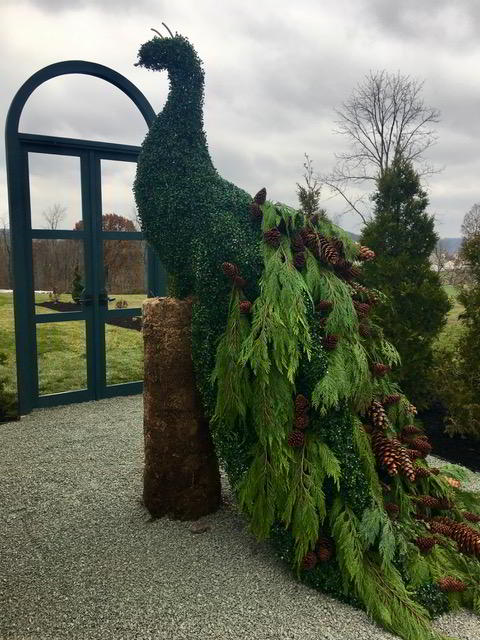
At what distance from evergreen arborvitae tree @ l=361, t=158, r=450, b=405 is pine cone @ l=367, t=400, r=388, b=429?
3246 millimetres

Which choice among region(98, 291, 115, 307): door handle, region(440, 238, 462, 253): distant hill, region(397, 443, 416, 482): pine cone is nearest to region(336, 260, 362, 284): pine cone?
region(397, 443, 416, 482): pine cone

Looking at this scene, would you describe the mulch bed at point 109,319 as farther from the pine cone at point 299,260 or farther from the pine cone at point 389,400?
the pine cone at point 389,400

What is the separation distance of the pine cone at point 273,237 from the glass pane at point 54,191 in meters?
4.13

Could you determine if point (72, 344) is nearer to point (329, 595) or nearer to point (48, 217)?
point (48, 217)

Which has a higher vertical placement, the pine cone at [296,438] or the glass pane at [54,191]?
the glass pane at [54,191]

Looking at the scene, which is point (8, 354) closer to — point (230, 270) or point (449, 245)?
point (230, 270)

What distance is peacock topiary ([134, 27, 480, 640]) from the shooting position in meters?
2.39

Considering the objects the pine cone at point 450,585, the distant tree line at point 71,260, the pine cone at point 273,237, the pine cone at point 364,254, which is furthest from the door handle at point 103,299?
the pine cone at point 450,585

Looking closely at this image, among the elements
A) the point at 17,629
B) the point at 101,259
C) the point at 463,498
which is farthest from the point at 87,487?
the point at 101,259

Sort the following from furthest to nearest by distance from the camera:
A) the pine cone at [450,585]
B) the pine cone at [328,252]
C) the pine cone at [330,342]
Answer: the pine cone at [328,252] → the pine cone at [330,342] → the pine cone at [450,585]

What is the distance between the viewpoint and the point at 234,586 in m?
2.51

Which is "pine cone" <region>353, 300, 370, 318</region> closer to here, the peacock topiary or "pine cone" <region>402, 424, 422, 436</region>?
the peacock topiary

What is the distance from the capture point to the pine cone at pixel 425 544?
2.47m

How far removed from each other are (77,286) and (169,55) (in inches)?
149
